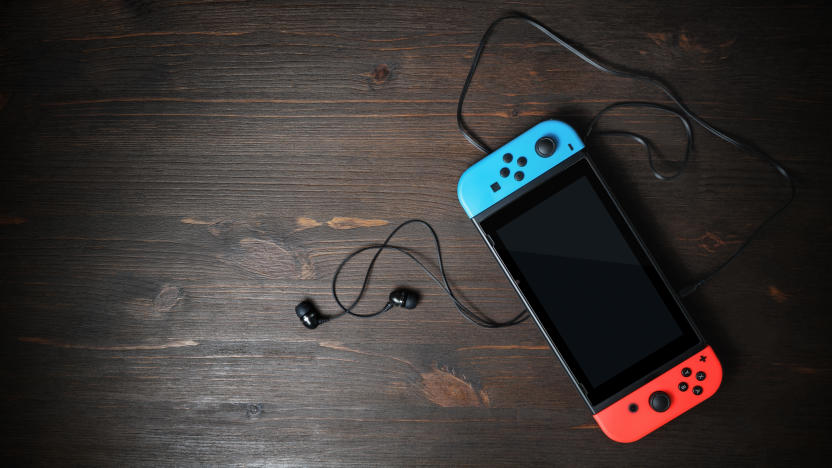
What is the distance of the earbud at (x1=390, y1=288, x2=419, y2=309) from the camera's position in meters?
0.88

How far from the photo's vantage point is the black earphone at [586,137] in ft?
2.91

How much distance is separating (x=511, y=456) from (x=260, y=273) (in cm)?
64

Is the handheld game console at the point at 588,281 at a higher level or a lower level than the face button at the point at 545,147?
lower

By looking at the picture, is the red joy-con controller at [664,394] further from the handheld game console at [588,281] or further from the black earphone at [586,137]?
the black earphone at [586,137]

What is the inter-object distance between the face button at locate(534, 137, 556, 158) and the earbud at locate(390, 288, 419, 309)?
370 mm

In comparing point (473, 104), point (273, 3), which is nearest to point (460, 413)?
point (473, 104)

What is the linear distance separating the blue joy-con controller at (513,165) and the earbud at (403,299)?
197mm

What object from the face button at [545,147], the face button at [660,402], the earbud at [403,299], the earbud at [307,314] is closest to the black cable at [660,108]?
the face button at [545,147]

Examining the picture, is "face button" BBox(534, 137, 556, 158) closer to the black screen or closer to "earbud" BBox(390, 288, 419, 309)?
the black screen

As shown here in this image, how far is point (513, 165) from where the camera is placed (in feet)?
2.79

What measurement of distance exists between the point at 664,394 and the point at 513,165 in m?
0.52

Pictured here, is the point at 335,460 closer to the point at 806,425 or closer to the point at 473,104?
the point at 473,104

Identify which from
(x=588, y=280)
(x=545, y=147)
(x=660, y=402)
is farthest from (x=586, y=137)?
(x=660, y=402)

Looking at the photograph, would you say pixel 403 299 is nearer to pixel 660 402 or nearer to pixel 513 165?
pixel 513 165
